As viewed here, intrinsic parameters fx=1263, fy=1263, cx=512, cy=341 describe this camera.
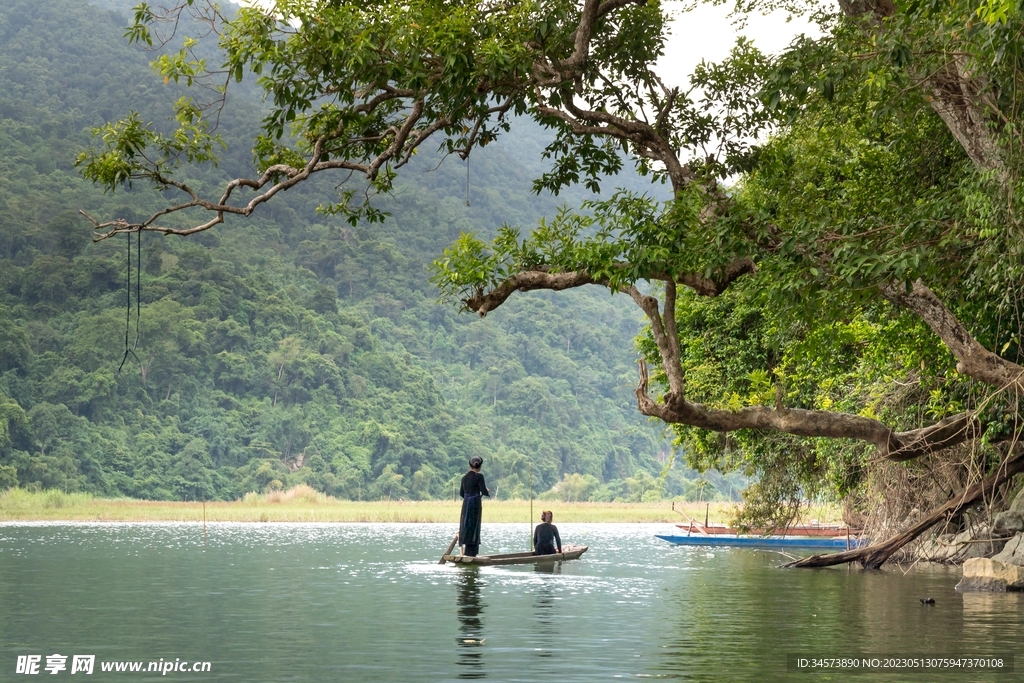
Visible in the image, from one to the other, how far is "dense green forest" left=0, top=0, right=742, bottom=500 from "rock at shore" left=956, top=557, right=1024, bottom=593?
60.3 meters

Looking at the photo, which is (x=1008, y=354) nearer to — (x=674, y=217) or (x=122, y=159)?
(x=674, y=217)

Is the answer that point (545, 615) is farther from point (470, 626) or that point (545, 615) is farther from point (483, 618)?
point (470, 626)

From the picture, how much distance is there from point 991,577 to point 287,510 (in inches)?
2064

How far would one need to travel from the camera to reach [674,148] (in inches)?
661

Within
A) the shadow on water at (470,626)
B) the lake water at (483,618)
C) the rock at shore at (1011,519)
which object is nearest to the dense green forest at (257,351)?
the lake water at (483,618)

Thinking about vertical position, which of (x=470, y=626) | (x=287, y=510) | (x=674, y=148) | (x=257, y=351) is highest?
(x=257, y=351)

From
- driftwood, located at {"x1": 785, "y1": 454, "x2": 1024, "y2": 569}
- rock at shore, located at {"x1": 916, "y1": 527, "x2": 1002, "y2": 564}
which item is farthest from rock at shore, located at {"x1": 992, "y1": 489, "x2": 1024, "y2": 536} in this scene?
driftwood, located at {"x1": 785, "y1": 454, "x2": 1024, "y2": 569}

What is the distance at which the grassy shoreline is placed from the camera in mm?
60906

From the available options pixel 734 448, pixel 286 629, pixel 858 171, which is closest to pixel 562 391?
pixel 734 448

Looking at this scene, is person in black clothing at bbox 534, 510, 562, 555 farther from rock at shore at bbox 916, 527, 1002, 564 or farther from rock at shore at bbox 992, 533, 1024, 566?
rock at shore at bbox 992, 533, 1024, 566

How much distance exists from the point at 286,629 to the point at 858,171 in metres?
13.1

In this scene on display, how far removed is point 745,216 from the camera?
14.0m

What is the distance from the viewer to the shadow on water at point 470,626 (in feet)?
37.1

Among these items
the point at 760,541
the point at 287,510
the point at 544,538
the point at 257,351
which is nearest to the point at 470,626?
the point at 544,538
